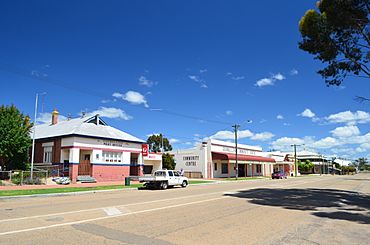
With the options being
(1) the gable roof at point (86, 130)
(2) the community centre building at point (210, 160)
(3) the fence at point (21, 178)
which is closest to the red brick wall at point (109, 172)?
(1) the gable roof at point (86, 130)

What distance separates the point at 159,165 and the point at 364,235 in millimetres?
40051

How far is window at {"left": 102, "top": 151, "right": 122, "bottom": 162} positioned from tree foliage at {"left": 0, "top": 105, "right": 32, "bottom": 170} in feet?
25.0

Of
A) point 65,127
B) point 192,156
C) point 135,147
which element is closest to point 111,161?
point 135,147

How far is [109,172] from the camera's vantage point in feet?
121

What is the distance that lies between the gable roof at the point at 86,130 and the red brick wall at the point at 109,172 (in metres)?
3.26

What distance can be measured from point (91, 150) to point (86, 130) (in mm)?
2653

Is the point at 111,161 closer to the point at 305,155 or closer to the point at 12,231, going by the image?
the point at 12,231

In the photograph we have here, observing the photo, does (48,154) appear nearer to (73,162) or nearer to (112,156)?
(73,162)

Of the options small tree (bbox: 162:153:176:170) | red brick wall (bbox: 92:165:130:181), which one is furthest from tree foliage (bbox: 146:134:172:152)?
red brick wall (bbox: 92:165:130:181)

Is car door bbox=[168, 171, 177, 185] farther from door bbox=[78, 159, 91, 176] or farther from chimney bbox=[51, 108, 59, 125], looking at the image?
chimney bbox=[51, 108, 59, 125]

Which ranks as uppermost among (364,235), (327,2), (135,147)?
(327,2)

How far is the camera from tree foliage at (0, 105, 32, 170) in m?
30.9

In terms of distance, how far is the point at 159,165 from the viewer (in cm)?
4788

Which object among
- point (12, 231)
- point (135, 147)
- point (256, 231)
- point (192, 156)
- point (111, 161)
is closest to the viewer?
point (12, 231)
